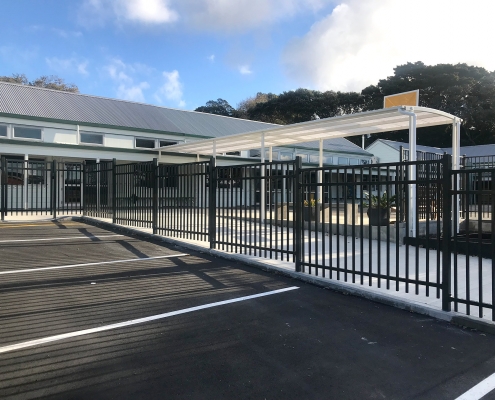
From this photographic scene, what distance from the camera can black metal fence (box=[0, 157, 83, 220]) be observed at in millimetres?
14578

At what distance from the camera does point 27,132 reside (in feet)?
60.1

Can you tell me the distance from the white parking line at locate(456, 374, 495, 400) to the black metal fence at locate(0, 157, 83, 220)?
46.5ft

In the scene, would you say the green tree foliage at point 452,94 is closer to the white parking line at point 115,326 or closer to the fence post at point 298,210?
the fence post at point 298,210

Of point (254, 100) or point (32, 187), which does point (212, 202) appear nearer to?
point (32, 187)

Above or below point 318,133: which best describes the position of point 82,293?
below

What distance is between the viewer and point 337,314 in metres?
4.84

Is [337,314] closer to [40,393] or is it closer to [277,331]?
[277,331]

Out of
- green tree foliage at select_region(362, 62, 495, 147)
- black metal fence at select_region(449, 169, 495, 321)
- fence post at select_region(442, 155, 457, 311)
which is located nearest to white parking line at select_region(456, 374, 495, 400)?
black metal fence at select_region(449, 169, 495, 321)

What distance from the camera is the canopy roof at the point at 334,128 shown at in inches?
426

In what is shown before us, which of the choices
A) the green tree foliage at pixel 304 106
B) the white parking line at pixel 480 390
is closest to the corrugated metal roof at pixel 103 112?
the white parking line at pixel 480 390

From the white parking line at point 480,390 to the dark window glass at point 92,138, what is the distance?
65.7ft

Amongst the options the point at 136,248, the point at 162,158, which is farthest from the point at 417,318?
the point at 162,158

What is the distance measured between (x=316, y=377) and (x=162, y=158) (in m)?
18.5

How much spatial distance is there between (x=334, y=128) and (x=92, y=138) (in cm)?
1295
